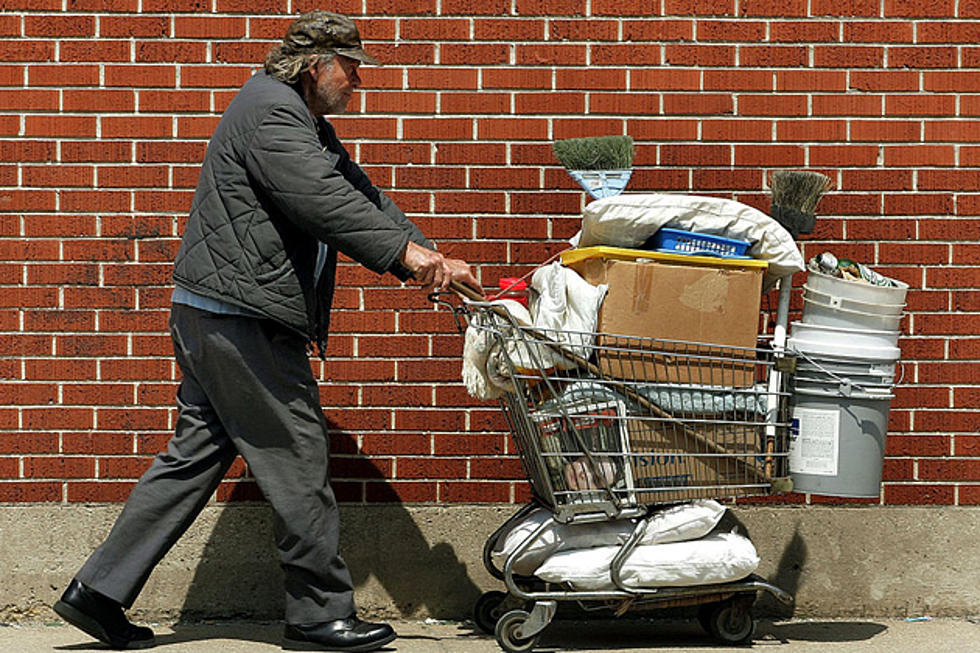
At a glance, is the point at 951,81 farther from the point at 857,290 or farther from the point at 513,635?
the point at 513,635

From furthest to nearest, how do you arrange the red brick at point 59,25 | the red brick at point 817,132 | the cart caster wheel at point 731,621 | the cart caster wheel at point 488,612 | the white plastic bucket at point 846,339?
the red brick at point 817,132
the red brick at point 59,25
the cart caster wheel at point 488,612
the cart caster wheel at point 731,621
the white plastic bucket at point 846,339

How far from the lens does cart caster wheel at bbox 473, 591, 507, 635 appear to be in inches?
208

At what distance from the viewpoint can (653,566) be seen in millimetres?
4727

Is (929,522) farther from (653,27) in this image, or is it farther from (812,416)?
(653,27)

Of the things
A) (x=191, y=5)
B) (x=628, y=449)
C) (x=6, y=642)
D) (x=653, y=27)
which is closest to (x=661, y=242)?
(x=628, y=449)

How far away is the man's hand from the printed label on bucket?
1.33 meters

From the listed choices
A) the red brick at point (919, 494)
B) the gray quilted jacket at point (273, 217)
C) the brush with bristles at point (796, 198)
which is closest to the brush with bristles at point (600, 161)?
the brush with bristles at point (796, 198)

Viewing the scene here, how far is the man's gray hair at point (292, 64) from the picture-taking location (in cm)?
479

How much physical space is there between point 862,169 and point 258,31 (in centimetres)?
257

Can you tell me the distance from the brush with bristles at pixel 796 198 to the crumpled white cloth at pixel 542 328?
2.78ft

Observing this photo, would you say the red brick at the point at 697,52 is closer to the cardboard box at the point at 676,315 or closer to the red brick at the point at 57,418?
the cardboard box at the point at 676,315

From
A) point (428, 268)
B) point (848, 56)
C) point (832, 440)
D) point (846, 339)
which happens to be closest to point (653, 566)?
point (832, 440)

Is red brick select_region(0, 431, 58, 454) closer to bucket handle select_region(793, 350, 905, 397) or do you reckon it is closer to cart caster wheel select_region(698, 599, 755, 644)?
cart caster wheel select_region(698, 599, 755, 644)

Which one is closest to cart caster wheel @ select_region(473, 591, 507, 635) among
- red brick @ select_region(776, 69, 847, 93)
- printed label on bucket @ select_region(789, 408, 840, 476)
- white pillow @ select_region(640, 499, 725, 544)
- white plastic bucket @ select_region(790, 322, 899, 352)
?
white pillow @ select_region(640, 499, 725, 544)
